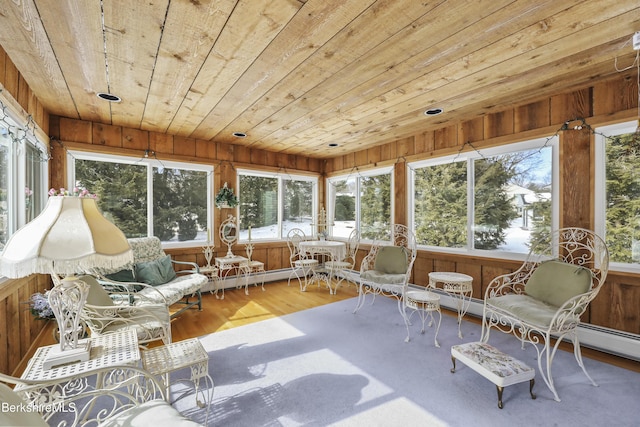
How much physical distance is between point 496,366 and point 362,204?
364cm

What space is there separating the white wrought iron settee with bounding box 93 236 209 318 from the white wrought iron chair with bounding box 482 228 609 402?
3.16m

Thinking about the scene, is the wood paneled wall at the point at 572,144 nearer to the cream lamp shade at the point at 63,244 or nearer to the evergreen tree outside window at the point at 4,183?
the cream lamp shade at the point at 63,244

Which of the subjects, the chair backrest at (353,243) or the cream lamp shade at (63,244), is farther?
the chair backrest at (353,243)

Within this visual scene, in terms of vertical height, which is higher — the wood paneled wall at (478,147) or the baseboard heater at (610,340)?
the wood paneled wall at (478,147)

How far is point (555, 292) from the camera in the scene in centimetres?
247

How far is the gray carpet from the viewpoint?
184 centimetres

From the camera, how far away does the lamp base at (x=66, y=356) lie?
1355 mm

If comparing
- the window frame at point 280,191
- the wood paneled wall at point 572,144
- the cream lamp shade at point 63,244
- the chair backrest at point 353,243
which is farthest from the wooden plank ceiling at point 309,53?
the chair backrest at point 353,243

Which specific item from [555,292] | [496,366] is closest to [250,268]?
[496,366]

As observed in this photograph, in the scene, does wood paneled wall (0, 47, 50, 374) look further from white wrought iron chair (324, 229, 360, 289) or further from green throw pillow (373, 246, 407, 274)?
white wrought iron chair (324, 229, 360, 289)

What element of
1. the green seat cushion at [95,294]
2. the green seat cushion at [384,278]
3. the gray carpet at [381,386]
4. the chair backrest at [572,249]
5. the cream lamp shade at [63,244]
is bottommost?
the gray carpet at [381,386]

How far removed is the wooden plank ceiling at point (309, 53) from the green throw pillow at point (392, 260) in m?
1.79

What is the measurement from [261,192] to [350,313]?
2.80 metres

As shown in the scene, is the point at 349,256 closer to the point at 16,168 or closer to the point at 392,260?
the point at 392,260
